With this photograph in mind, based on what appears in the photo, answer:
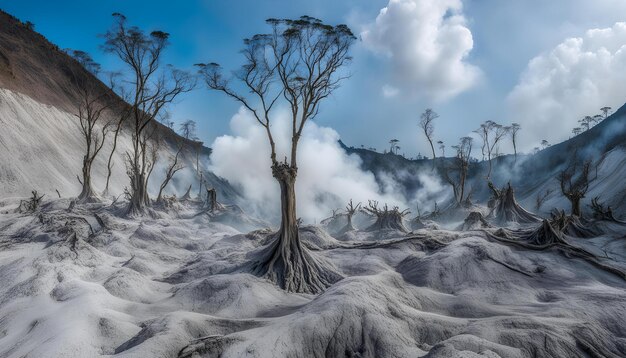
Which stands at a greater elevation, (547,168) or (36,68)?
(36,68)

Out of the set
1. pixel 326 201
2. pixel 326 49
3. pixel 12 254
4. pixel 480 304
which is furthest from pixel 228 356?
pixel 326 201

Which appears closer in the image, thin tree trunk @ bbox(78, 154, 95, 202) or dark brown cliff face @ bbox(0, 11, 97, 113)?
thin tree trunk @ bbox(78, 154, 95, 202)

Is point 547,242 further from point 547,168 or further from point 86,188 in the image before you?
point 547,168

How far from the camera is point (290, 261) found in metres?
8.55

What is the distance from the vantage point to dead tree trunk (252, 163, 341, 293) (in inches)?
321

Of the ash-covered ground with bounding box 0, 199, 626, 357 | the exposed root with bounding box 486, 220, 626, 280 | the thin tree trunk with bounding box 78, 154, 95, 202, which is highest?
the thin tree trunk with bounding box 78, 154, 95, 202

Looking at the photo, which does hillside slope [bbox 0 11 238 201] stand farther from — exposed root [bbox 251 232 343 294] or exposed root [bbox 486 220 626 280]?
exposed root [bbox 486 220 626 280]

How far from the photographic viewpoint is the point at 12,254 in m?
9.96

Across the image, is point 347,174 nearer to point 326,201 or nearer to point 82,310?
point 326,201

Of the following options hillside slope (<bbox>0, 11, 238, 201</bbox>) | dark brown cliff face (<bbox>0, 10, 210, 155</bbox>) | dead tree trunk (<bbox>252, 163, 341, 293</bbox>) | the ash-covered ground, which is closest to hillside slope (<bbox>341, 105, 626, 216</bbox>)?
the ash-covered ground

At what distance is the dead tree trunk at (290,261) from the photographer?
26.8ft

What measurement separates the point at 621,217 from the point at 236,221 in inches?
872

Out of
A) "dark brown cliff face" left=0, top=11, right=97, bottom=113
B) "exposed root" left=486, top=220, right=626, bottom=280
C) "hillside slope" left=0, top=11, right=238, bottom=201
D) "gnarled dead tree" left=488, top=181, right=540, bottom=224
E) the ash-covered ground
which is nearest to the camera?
the ash-covered ground

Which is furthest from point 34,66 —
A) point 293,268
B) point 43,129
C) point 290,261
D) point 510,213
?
point 510,213
